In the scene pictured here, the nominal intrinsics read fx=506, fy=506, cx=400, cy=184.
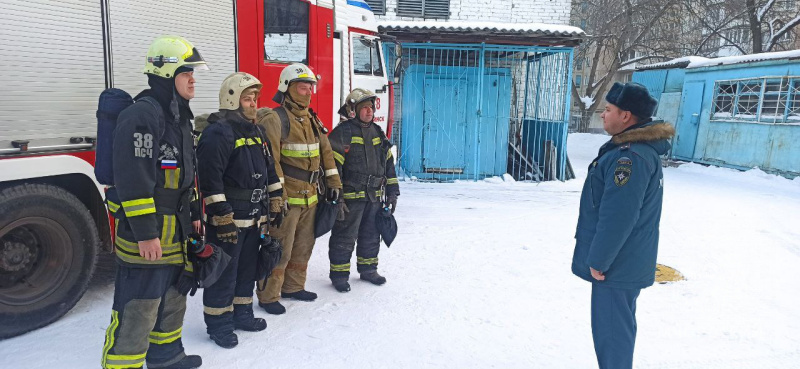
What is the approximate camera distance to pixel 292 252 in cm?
420

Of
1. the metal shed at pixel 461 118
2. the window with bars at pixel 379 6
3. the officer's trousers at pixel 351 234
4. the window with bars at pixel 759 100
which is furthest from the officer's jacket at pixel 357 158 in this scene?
the window with bars at pixel 759 100

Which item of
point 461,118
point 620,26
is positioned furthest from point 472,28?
point 620,26

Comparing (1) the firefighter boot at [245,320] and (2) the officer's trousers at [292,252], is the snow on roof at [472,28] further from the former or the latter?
(1) the firefighter boot at [245,320]

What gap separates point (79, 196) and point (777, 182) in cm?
1274

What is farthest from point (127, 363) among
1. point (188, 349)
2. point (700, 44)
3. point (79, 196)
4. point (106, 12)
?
point (700, 44)

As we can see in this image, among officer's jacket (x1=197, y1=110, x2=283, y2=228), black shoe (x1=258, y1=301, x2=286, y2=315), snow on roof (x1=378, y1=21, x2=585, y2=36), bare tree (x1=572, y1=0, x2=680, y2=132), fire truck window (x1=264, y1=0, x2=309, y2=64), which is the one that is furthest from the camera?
bare tree (x1=572, y1=0, x2=680, y2=132)

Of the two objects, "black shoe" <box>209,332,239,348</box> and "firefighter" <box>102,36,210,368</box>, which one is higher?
"firefighter" <box>102,36,210,368</box>

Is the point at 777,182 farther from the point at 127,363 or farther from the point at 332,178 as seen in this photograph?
the point at 127,363

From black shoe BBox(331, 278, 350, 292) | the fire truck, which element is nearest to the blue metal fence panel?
black shoe BBox(331, 278, 350, 292)

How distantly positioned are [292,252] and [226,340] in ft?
3.17

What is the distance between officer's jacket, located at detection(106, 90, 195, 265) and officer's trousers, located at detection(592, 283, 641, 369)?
2316 mm

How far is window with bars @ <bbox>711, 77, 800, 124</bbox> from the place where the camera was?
442 inches

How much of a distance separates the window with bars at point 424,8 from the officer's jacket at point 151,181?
36.9 feet

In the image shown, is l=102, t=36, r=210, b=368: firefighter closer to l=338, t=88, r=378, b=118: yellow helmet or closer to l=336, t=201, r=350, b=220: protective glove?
l=336, t=201, r=350, b=220: protective glove
